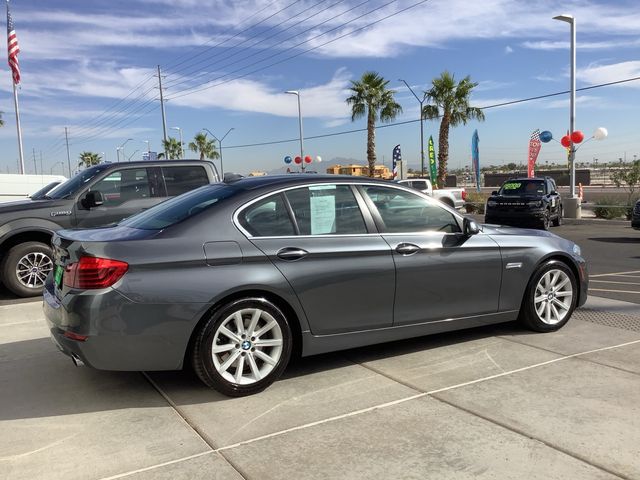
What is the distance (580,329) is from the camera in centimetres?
541

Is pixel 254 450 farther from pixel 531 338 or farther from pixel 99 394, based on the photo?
pixel 531 338

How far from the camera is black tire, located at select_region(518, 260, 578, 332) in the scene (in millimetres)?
5125

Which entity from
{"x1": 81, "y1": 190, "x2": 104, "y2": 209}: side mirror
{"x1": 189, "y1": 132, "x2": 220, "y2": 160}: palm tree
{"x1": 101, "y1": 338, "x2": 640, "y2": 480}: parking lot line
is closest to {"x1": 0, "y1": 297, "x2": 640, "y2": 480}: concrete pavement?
{"x1": 101, "y1": 338, "x2": 640, "y2": 480}: parking lot line

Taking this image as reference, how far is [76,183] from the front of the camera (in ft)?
27.0

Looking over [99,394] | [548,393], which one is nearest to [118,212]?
[99,394]

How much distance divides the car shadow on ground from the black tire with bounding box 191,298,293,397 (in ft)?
0.50

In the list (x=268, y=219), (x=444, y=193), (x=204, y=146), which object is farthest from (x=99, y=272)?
(x=204, y=146)

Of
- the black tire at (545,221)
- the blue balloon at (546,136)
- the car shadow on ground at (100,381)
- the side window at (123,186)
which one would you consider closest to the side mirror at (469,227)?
the car shadow on ground at (100,381)

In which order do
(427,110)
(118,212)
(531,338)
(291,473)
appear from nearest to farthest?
(291,473) → (531,338) → (118,212) → (427,110)

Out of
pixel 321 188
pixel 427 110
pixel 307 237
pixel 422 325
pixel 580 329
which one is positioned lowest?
pixel 580 329

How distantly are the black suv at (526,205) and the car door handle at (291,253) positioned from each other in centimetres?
1442

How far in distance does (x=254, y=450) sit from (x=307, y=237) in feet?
5.21

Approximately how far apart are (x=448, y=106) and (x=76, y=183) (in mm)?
29548

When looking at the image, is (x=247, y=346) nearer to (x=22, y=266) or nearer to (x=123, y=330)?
(x=123, y=330)
